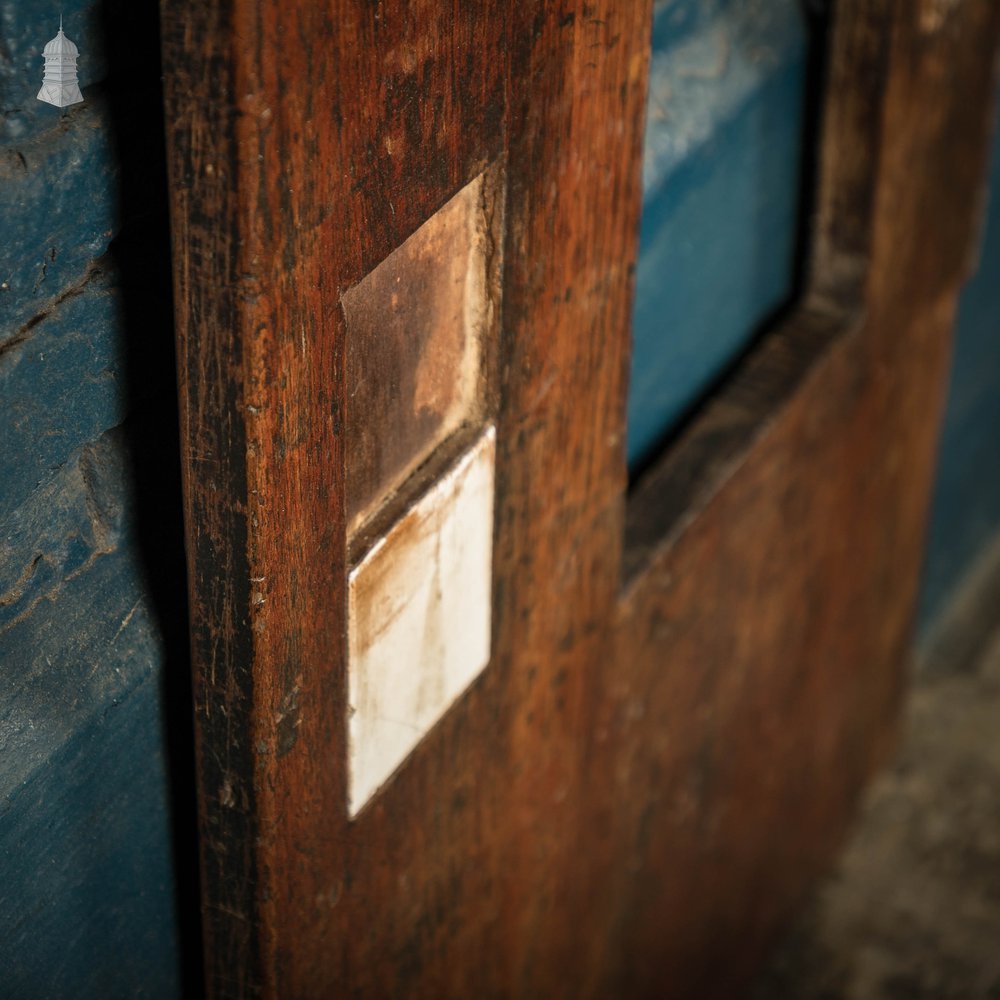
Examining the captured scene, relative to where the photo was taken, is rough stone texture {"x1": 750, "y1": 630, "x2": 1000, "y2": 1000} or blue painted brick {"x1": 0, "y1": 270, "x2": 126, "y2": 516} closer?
A: blue painted brick {"x1": 0, "y1": 270, "x2": 126, "y2": 516}

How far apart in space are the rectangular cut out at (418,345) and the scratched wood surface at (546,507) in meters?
0.03

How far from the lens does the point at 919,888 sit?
2783mm

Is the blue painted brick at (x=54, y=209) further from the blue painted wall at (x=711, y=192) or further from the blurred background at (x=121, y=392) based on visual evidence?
the blue painted wall at (x=711, y=192)

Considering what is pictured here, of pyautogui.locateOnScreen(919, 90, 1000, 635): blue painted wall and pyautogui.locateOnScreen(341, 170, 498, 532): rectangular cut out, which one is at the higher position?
pyautogui.locateOnScreen(341, 170, 498, 532): rectangular cut out

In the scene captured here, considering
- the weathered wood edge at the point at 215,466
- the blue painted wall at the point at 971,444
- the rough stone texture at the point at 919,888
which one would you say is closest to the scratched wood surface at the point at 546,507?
the weathered wood edge at the point at 215,466

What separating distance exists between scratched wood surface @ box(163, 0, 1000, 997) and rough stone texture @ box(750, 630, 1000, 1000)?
147 mm

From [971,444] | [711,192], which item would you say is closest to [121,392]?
[711,192]

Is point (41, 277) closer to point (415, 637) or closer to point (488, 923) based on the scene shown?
point (415, 637)

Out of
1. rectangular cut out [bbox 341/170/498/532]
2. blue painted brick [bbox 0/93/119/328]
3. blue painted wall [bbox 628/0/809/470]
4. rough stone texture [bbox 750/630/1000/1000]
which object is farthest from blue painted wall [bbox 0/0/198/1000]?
rough stone texture [bbox 750/630/1000/1000]

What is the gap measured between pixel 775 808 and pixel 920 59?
1.16m

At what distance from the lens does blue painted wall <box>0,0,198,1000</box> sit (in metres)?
0.97

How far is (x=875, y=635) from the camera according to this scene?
2648 mm

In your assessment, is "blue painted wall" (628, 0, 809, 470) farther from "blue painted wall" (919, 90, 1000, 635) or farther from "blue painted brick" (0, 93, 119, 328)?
"blue painted wall" (919, 90, 1000, 635)

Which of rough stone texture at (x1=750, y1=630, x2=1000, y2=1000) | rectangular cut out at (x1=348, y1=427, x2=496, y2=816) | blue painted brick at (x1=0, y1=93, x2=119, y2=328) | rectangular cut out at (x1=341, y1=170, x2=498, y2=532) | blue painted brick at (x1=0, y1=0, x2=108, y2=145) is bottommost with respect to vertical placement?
rough stone texture at (x1=750, y1=630, x2=1000, y2=1000)
